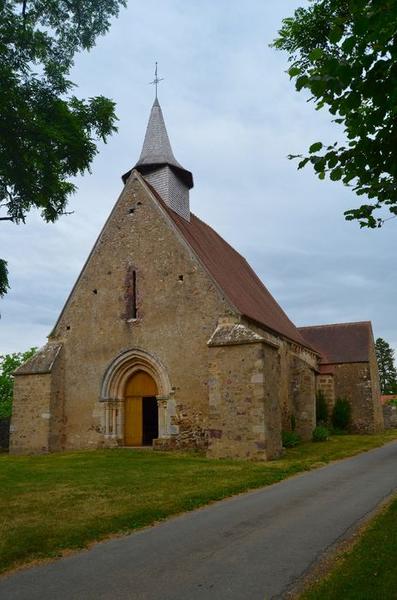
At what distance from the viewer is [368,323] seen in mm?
31625

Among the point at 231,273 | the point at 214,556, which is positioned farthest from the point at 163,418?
the point at 214,556

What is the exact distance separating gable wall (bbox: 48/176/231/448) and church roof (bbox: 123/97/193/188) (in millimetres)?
2122

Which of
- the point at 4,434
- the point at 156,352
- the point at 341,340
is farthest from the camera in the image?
the point at 341,340

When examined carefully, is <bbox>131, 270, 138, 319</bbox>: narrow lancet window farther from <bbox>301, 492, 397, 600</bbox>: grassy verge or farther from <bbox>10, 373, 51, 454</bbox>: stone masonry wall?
<bbox>301, 492, 397, 600</bbox>: grassy verge

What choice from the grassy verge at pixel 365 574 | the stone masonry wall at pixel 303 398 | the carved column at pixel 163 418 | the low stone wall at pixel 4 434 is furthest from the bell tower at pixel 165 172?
the grassy verge at pixel 365 574

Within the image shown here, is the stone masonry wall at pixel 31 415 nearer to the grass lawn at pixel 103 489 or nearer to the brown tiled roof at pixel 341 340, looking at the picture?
the grass lawn at pixel 103 489

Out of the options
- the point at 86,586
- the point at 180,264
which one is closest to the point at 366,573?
A: the point at 86,586

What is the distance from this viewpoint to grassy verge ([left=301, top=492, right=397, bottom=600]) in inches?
174

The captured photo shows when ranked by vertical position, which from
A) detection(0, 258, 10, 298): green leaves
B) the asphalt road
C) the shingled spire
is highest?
the shingled spire

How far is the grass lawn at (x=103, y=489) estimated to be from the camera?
6625 mm

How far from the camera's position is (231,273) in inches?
843

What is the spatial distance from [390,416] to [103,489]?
32.1m

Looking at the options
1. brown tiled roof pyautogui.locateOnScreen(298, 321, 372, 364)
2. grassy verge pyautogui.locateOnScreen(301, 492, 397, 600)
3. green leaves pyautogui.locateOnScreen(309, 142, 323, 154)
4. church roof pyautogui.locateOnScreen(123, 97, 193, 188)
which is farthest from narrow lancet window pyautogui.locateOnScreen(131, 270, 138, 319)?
brown tiled roof pyautogui.locateOnScreen(298, 321, 372, 364)

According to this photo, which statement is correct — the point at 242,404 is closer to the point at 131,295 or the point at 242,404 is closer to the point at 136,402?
the point at 136,402
